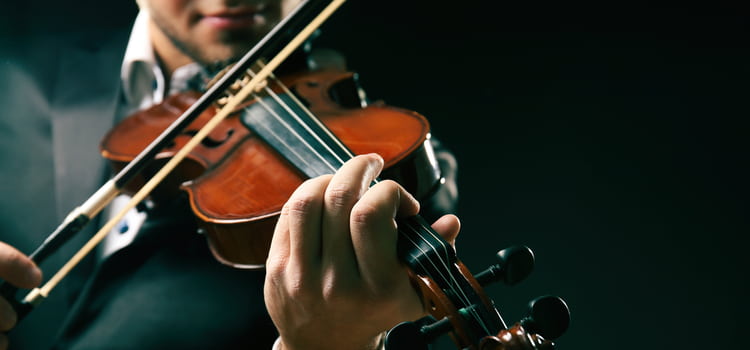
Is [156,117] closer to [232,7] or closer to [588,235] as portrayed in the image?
[232,7]

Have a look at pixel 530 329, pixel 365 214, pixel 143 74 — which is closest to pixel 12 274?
pixel 365 214

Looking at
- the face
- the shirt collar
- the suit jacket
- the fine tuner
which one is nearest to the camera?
the fine tuner

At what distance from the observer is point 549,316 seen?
36cm

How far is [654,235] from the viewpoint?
1119 millimetres

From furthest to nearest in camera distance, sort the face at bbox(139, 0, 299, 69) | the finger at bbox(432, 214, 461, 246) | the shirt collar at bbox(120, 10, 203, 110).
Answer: the shirt collar at bbox(120, 10, 203, 110) → the face at bbox(139, 0, 299, 69) → the finger at bbox(432, 214, 461, 246)

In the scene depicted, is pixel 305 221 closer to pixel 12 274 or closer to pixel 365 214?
pixel 365 214

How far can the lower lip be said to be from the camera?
906 mm

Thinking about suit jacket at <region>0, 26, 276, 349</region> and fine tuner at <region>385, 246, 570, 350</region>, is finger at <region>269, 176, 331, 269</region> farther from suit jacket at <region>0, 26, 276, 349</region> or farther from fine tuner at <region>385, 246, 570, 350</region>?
suit jacket at <region>0, 26, 276, 349</region>

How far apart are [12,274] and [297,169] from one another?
277mm

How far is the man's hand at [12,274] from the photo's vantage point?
1.73 ft

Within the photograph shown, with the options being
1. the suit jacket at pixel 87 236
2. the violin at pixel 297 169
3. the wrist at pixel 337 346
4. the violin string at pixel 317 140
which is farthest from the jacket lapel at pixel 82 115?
the wrist at pixel 337 346

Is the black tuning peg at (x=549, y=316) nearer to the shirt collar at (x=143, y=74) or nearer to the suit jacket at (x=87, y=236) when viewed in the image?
the suit jacket at (x=87, y=236)

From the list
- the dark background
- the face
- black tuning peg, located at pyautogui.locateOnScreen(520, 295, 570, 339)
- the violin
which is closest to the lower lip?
the face

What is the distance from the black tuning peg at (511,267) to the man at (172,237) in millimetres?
59
